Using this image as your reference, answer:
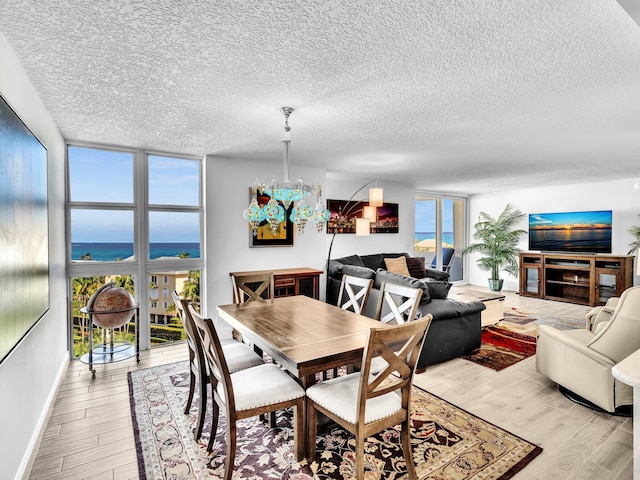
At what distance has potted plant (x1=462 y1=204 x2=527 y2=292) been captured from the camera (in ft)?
25.0

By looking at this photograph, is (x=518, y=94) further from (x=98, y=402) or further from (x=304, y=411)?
(x=98, y=402)

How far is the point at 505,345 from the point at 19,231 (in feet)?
15.6

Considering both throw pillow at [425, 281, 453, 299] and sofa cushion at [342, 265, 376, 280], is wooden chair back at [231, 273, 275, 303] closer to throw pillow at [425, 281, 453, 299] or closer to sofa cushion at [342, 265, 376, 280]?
sofa cushion at [342, 265, 376, 280]

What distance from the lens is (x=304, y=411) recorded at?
2.12 metres

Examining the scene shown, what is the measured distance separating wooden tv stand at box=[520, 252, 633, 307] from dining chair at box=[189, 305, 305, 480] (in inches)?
259

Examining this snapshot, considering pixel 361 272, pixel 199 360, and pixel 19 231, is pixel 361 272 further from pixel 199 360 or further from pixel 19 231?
pixel 19 231

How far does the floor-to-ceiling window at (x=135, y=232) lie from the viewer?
3.94 metres

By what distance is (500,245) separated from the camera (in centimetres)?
773

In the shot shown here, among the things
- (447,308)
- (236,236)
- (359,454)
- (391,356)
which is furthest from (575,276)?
(359,454)

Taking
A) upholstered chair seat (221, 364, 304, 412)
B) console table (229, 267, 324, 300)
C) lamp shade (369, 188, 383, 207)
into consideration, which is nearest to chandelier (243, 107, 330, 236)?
upholstered chair seat (221, 364, 304, 412)

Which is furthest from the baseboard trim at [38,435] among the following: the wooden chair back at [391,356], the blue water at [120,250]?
the wooden chair back at [391,356]

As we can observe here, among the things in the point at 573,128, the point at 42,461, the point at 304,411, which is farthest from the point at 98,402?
the point at 573,128

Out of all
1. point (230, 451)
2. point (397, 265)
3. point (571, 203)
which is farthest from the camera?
point (571, 203)

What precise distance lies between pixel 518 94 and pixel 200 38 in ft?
7.26
